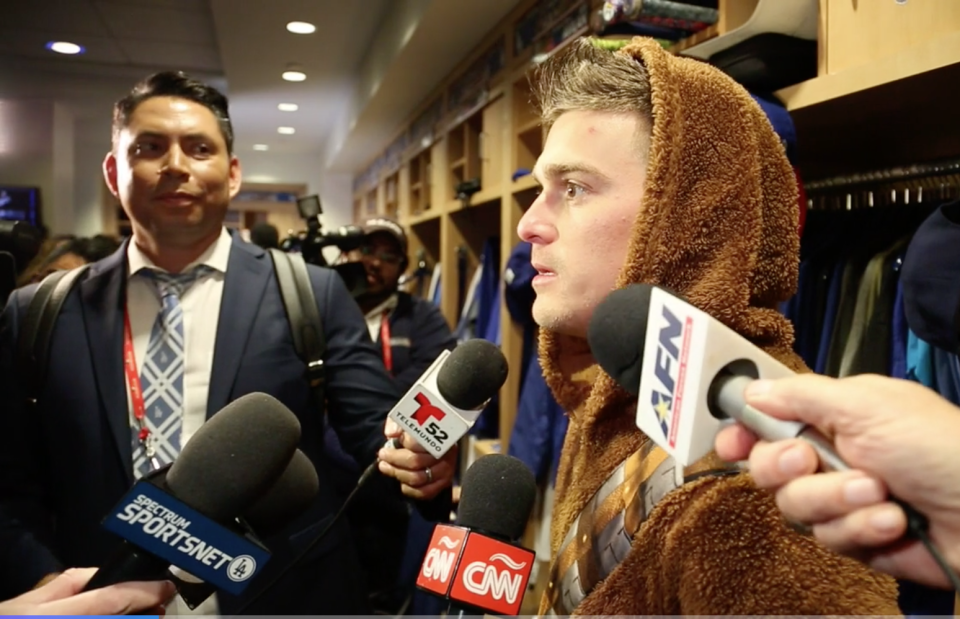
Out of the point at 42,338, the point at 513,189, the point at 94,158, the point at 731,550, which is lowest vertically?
the point at 731,550

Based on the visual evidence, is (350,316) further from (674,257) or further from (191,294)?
(674,257)

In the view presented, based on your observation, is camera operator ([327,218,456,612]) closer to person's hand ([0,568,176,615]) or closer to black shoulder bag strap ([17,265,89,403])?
black shoulder bag strap ([17,265,89,403])

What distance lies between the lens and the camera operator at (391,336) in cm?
126

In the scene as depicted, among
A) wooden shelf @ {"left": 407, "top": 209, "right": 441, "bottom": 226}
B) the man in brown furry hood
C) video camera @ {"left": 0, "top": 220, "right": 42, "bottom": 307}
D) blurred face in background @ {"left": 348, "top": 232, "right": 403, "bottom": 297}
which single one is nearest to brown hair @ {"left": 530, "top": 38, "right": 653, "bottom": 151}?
the man in brown furry hood

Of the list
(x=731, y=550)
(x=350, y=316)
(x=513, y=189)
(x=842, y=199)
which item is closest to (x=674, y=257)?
(x=731, y=550)

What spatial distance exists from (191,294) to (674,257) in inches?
23.8

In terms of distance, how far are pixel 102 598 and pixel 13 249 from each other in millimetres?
474

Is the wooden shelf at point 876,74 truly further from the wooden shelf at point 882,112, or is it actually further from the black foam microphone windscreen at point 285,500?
the black foam microphone windscreen at point 285,500

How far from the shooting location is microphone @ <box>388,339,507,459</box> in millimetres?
612

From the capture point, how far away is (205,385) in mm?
744

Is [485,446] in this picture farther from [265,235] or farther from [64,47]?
[64,47]

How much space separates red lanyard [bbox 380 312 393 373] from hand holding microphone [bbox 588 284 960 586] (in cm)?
157

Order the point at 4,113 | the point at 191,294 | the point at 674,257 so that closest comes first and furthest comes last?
the point at 674,257
the point at 4,113
the point at 191,294

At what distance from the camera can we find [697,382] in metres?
0.32
